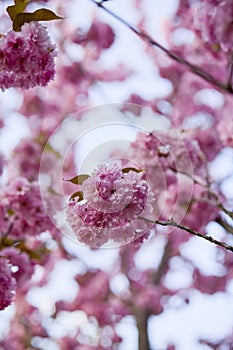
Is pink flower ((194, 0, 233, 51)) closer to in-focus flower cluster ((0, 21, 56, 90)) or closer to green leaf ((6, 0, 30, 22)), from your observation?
in-focus flower cluster ((0, 21, 56, 90))

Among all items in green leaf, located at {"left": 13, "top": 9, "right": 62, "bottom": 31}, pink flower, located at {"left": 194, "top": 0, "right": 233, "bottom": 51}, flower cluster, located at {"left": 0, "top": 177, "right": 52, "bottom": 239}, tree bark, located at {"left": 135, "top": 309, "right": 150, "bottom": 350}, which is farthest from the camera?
tree bark, located at {"left": 135, "top": 309, "right": 150, "bottom": 350}

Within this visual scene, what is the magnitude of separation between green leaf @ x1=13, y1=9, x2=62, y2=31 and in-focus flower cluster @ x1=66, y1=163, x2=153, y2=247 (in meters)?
0.47

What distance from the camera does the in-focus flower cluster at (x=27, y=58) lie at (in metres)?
1.68

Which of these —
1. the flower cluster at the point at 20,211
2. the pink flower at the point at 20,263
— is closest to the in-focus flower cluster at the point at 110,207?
the pink flower at the point at 20,263

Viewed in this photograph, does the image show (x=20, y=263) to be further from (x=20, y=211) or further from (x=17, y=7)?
(x=17, y=7)

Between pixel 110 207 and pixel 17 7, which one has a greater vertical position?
pixel 17 7

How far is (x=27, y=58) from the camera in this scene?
1729mm

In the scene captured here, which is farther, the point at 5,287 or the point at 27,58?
the point at 5,287

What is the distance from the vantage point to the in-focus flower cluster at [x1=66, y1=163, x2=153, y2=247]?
151 cm

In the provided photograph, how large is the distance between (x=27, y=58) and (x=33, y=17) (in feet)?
0.43

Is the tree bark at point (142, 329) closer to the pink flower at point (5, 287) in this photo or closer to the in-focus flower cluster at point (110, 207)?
the pink flower at point (5, 287)

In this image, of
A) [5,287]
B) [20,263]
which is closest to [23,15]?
[5,287]

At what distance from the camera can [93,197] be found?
152 cm

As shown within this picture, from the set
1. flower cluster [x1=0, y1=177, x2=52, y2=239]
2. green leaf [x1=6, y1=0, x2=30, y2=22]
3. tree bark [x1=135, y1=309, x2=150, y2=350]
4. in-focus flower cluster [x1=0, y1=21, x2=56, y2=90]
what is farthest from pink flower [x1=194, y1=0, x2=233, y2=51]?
tree bark [x1=135, y1=309, x2=150, y2=350]
